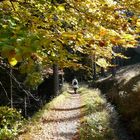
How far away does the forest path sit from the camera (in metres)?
13.9

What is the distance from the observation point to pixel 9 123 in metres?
14.0

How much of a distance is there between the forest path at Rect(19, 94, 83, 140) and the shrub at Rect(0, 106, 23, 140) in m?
0.62

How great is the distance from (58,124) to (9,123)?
3494mm

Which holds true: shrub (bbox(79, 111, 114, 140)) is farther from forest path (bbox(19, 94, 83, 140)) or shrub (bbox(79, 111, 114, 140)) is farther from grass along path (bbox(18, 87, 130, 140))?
forest path (bbox(19, 94, 83, 140))

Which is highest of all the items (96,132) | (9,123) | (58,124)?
(9,123)

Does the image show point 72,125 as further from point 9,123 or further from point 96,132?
point 96,132

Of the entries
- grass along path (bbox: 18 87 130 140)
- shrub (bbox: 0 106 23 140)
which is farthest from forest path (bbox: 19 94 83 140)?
shrub (bbox: 0 106 23 140)

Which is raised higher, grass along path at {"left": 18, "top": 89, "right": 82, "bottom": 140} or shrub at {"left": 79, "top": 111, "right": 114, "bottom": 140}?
shrub at {"left": 79, "top": 111, "right": 114, "bottom": 140}

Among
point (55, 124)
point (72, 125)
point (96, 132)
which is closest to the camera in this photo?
point (96, 132)

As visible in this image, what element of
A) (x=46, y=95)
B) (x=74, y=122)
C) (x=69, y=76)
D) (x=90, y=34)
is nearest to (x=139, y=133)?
(x=74, y=122)

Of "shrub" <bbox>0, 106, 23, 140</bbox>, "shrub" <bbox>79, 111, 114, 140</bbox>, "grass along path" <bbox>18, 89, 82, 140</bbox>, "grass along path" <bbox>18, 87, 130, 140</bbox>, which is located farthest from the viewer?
"grass along path" <bbox>18, 89, 82, 140</bbox>

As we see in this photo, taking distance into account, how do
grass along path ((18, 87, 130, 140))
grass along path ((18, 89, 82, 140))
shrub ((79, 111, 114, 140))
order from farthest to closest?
grass along path ((18, 89, 82, 140)), grass along path ((18, 87, 130, 140)), shrub ((79, 111, 114, 140))

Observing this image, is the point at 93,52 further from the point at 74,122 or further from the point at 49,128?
the point at 74,122

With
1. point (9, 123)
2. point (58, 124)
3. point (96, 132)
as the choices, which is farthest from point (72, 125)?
point (96, 132)
